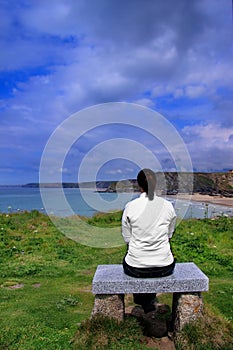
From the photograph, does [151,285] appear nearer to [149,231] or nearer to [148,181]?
[149,231]

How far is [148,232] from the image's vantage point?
450cm

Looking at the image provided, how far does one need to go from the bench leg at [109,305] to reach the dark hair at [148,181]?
141 centimetres

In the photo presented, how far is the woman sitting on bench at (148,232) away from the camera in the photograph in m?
4.49

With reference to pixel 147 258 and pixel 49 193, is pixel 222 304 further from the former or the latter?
pixel 49 193

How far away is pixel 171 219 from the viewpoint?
15.2 feet

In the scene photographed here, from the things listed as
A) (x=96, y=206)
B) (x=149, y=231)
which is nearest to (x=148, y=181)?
(x=149, y=231)

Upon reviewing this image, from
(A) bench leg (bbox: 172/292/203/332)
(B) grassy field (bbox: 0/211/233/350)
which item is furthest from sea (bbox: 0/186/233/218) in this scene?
(A) bench leg (bbox: 172/292/203/332)

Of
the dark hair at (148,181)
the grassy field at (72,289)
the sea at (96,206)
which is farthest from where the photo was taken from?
the sea at (96,206)

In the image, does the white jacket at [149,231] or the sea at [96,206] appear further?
the sea at [96,206]

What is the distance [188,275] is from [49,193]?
20127mm

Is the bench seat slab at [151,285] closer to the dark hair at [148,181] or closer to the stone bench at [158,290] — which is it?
the stone bench at [158,290]

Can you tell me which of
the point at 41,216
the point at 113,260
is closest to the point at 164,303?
the point at 113,260

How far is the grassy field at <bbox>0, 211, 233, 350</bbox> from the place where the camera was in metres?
4.46

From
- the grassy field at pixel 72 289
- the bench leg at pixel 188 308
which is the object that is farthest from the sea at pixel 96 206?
the bench leg at pixel 188 308
